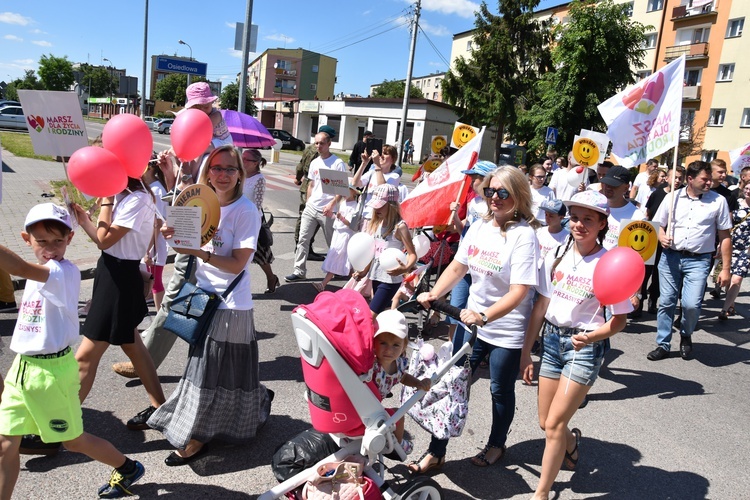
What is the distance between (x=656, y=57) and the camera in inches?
1699

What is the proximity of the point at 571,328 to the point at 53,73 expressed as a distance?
255ft

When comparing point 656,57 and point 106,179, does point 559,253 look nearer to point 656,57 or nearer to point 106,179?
point 106,179

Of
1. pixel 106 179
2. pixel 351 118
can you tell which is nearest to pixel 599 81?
pixel 351 118

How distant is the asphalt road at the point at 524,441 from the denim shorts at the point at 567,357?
0.86 meters

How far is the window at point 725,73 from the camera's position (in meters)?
37.6

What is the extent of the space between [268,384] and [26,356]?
224 centimetres

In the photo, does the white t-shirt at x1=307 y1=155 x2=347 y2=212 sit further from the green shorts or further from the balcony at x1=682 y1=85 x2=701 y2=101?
the balcony at x1=682 y1=85 x2=701 y2=101

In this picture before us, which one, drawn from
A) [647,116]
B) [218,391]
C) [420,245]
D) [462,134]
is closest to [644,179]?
[462,134]

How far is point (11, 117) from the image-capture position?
31.6 m

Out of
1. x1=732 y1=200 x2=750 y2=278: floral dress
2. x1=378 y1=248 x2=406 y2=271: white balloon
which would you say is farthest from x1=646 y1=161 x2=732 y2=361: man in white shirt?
x1=378 y1=248 x2=406 y2=271: white balloon

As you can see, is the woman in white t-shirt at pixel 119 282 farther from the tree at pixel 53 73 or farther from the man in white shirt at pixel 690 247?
the tree at pixel 53 73

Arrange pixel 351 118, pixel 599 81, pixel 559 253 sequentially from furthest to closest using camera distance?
pixel 351 118, pixel 599 81, pixel 559 253

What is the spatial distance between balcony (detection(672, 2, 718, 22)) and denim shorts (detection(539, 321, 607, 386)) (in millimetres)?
44768

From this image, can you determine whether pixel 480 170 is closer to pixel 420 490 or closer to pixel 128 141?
pixel 128 141
